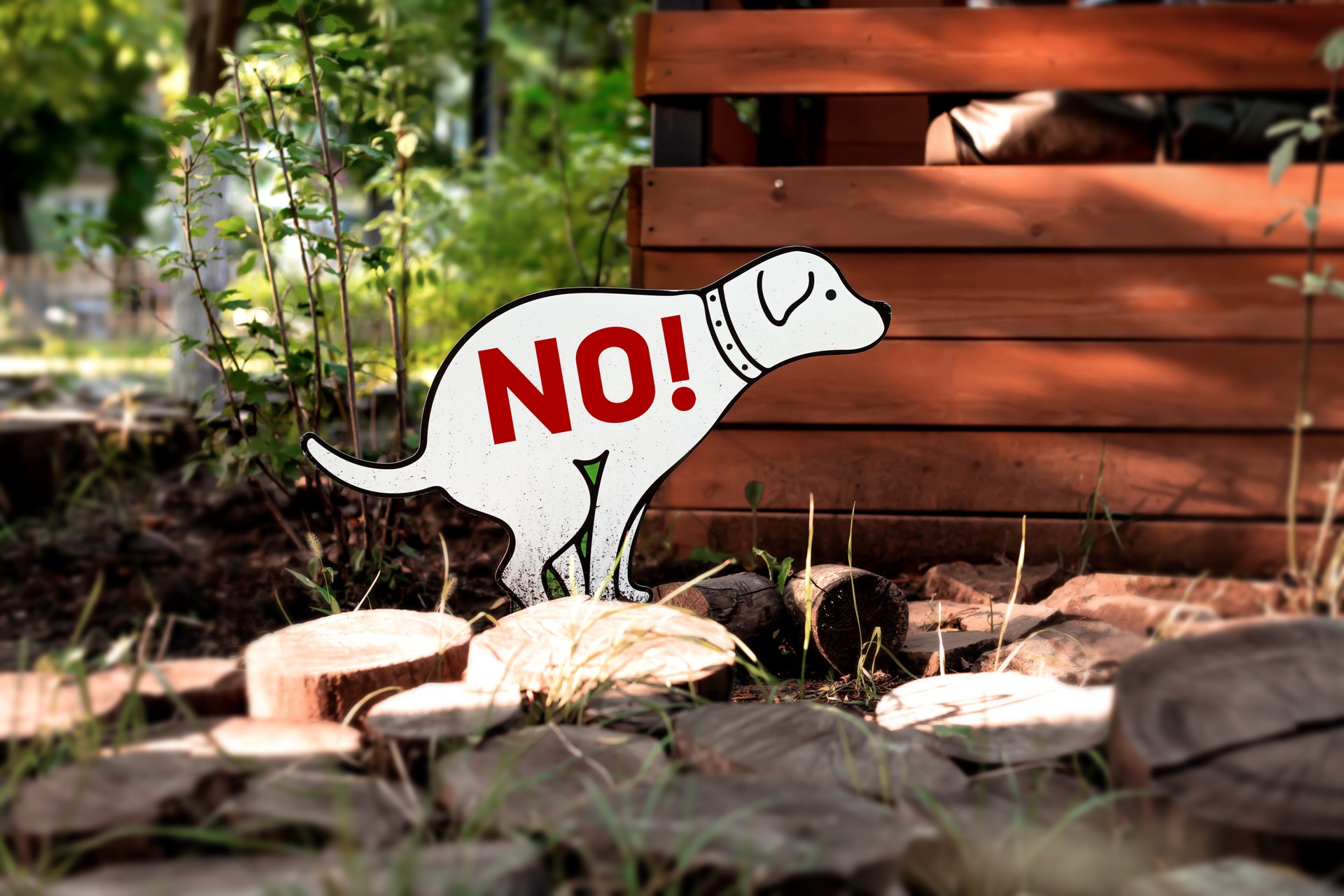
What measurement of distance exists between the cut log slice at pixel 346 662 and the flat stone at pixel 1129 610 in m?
1.18

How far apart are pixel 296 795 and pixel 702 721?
59 centimetres

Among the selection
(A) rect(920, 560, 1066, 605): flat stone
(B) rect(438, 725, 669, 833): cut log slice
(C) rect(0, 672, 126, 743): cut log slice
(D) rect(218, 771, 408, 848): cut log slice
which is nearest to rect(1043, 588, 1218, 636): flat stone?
(A) rect(920, 560, 1066, 605): flat stone

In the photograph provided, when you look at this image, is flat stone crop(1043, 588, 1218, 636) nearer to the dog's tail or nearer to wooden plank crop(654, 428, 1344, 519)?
wooden plank crop(654, 428, 1344, 519)

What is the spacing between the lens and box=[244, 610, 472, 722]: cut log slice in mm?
1686

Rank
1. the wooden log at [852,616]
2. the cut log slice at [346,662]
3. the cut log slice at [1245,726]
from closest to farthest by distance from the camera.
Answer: the cut log slice at [1245,726], the cut log slice at [346,662], the wooden log at [852,616]

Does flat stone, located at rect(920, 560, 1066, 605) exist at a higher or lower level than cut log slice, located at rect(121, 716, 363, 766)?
lower

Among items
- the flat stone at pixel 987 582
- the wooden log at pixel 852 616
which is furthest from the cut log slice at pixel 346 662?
the flat stone at pixel 987 582

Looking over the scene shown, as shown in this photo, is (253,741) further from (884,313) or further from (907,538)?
(907,538)

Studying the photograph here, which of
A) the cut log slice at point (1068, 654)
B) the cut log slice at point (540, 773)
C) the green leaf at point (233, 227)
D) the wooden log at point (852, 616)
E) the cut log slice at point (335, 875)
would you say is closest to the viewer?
the cut log slice at point (335, 875)

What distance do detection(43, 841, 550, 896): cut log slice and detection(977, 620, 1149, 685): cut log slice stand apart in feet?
3.52

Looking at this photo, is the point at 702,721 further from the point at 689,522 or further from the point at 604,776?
the point at 689,522

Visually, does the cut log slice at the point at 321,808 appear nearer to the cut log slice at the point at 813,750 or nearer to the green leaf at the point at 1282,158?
the cut log slice at the point at 813,750

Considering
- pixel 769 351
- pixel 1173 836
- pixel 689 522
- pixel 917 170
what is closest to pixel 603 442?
pixel 769 351

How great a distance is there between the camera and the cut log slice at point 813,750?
1465 mm
